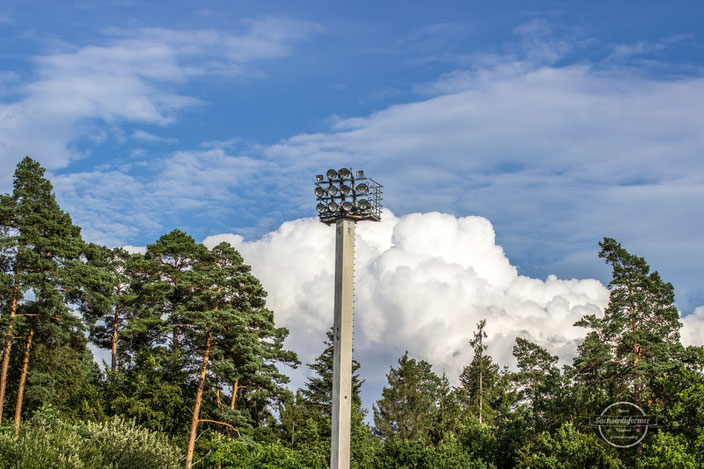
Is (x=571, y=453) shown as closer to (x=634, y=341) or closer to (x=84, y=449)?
(x=634, y=341)

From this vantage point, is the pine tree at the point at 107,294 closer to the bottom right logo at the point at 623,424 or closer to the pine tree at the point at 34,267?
the pine tree at the point at 34,267

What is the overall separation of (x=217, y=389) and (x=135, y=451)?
1568cm

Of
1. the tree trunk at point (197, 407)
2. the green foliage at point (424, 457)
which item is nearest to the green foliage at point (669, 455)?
the green foliage at point (424, 457)

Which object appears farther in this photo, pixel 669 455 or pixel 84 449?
pixel 669 455

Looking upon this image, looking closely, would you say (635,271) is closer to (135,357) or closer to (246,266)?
(246,266)

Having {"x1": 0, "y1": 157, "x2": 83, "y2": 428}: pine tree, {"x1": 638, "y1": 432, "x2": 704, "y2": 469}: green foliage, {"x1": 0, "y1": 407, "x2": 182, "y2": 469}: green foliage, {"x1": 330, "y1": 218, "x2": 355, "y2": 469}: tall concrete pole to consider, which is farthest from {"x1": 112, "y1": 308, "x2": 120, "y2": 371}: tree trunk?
{"x1": 638, "y1": 432, "x2": 704, "y2": 469}: green foliage

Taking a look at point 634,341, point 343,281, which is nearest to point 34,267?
point 343,281

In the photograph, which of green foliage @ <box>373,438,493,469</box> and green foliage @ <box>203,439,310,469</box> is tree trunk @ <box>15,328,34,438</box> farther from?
green foliage @ <box>373,438,493,469</box>

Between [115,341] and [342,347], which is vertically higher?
[115,341]

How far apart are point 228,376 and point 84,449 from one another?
17863mm

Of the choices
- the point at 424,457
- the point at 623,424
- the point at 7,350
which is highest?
the point at 7,350

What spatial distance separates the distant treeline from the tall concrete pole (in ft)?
45.9

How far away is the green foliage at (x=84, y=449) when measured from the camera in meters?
31.7

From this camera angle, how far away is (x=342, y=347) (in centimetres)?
2989
